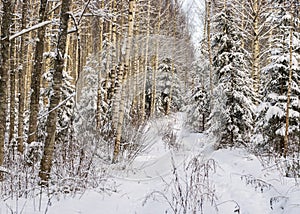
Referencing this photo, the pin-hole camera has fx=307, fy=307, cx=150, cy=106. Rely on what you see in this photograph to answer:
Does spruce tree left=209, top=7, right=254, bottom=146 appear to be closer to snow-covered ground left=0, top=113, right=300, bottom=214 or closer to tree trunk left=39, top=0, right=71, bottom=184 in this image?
snow-covered ground left=0, top=113, right=300, bottom=214

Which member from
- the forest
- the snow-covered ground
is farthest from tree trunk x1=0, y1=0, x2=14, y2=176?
the snow-covered ground

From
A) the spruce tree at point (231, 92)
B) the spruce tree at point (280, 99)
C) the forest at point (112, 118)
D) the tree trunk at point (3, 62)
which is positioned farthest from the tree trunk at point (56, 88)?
the spruce tree at point (231, 92)

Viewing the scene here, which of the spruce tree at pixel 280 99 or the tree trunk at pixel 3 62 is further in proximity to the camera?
the spruce tree at pixel 280 99

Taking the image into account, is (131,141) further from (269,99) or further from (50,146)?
(269,99)

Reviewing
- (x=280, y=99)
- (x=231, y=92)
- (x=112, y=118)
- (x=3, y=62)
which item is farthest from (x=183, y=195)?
(x=231, y=92)

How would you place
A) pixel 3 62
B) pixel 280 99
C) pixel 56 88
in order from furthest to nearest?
pixel 280 99, pixel 3 62, pixel 56 88

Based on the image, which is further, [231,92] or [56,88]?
[231,92]

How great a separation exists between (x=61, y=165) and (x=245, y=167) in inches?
142

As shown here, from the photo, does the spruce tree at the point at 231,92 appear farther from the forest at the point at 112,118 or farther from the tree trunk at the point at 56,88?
the tree trunk at the point at 56,88

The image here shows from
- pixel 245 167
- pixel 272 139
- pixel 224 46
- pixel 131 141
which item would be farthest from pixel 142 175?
pixel 224 46

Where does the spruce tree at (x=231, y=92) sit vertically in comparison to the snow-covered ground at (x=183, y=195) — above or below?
above

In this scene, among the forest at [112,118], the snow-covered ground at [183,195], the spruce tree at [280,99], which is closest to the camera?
the snow-covered ground at [183,195]

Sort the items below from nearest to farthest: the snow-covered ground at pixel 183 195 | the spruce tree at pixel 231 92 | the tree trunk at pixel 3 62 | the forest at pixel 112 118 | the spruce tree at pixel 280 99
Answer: the snow-covered ground at pixel 183 195
the forest at pixel 112 118
the tree trunk at pixel 3 62
the spruce tree at pixel 280 99
the spruce tree at pixel 231 92

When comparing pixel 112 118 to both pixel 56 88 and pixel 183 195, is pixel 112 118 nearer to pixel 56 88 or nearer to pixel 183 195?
pixel 56 88
